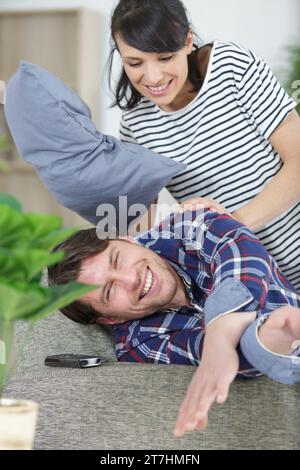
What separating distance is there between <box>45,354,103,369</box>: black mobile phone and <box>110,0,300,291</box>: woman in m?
0.45

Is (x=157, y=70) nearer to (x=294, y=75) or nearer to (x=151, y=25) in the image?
(x=151, y=25)

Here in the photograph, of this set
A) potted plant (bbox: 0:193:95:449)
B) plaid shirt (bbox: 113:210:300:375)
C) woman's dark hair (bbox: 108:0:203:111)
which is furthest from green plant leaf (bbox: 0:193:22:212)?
woman's dark hair (bbox: 108:0:203:111)

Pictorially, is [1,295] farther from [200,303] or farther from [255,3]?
[255,3]

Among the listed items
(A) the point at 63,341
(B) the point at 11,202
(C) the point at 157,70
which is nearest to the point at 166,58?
(C) the point at 157,70

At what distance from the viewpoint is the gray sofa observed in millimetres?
1228

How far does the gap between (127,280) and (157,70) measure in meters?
0.47

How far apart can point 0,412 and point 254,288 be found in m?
0.64

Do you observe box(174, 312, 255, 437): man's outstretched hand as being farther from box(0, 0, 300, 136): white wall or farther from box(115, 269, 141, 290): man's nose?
box(0, 0, 300, 136): white wall

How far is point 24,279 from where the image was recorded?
33.2 inches

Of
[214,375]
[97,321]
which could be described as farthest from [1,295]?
[97,321]

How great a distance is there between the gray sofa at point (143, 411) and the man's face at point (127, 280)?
0.18 m

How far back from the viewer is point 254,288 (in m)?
1.38

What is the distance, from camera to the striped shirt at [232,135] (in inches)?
72.7

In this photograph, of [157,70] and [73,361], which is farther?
[157,70]
